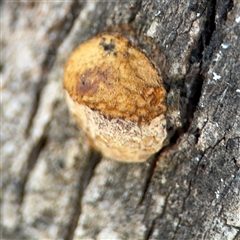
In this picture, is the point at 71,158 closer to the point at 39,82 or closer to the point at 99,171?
the point at 99,171

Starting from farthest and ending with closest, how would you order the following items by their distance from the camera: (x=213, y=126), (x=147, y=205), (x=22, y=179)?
1. (x=22, y=179)
2. (x=147, y=205)
3. (x=213, y=126)

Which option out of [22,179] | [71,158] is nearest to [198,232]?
[71,158]

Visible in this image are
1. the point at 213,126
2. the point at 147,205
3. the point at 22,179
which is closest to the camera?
the point at 213,126

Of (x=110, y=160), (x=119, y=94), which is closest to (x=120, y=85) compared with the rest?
(x=119, y=94)

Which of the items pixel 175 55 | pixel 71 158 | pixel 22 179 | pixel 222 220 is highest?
pixel 175 55

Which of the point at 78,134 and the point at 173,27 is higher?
the point at 173,27
